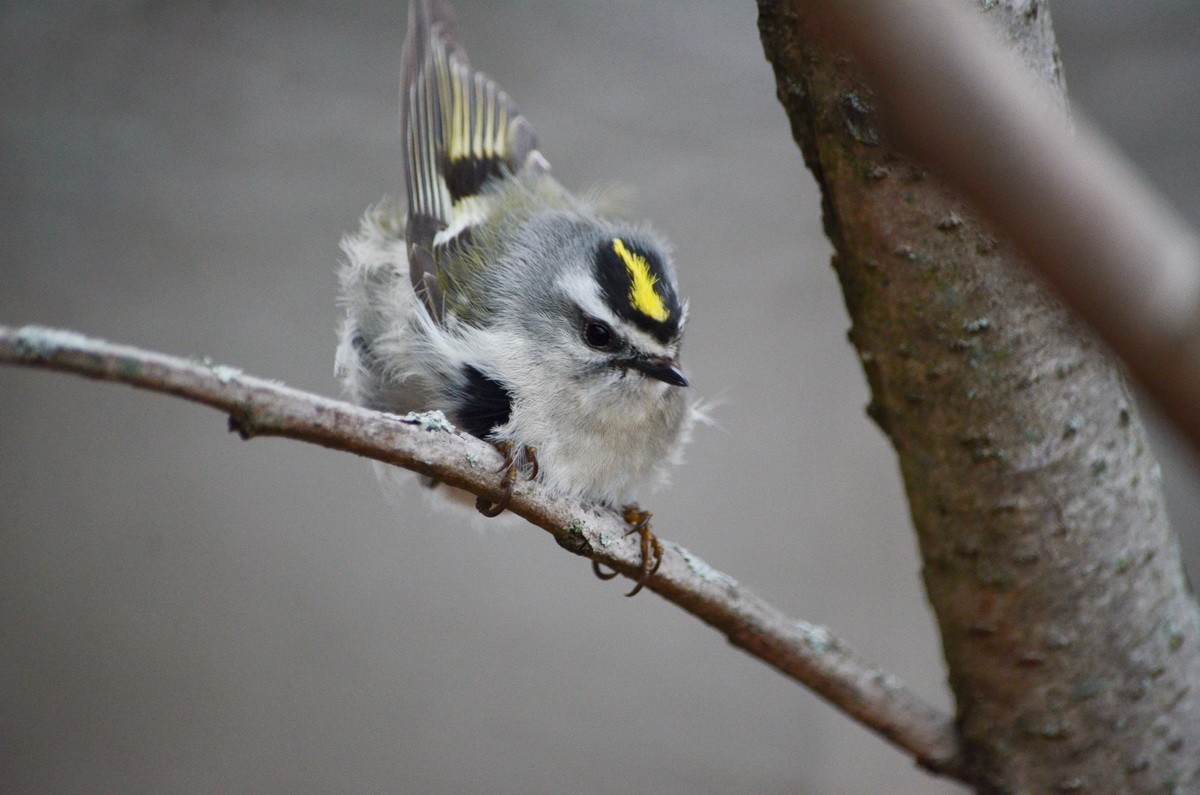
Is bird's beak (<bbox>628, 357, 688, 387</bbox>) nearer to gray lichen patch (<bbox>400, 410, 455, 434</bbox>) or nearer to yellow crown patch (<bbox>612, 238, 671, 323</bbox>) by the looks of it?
yellow crown patch (<bbox>612, 238, 671, 323</bbox>)

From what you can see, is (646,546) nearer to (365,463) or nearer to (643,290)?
(643,290)

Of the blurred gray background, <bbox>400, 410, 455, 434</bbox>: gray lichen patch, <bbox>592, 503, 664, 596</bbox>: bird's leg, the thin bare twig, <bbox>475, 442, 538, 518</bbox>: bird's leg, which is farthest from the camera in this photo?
the blurred gray background

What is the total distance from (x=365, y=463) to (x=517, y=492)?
1171mm

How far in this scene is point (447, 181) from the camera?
5.24 ft

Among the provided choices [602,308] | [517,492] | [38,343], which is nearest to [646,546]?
[517,492]

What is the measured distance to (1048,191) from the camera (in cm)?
36

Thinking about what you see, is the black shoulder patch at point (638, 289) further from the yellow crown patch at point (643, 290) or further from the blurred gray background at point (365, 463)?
the blurred gray background at point (365, 463)

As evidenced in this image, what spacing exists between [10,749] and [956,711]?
67.2 inches

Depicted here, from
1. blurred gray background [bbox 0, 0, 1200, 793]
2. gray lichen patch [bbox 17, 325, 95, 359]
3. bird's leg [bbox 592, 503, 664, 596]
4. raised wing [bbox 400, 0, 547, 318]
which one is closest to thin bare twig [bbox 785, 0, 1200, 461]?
gray lichen patch [bbox 17, 325, 95, 359]

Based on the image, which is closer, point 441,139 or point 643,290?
point 643,290

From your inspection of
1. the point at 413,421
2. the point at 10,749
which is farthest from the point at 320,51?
the point at 10,749

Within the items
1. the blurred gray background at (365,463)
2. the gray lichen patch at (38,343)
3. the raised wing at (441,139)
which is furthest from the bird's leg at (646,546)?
the blurred gray background at (365,463)

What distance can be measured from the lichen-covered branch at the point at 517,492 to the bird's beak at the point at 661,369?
0.20 metres

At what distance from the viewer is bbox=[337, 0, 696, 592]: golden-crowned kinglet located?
4.26 ft
